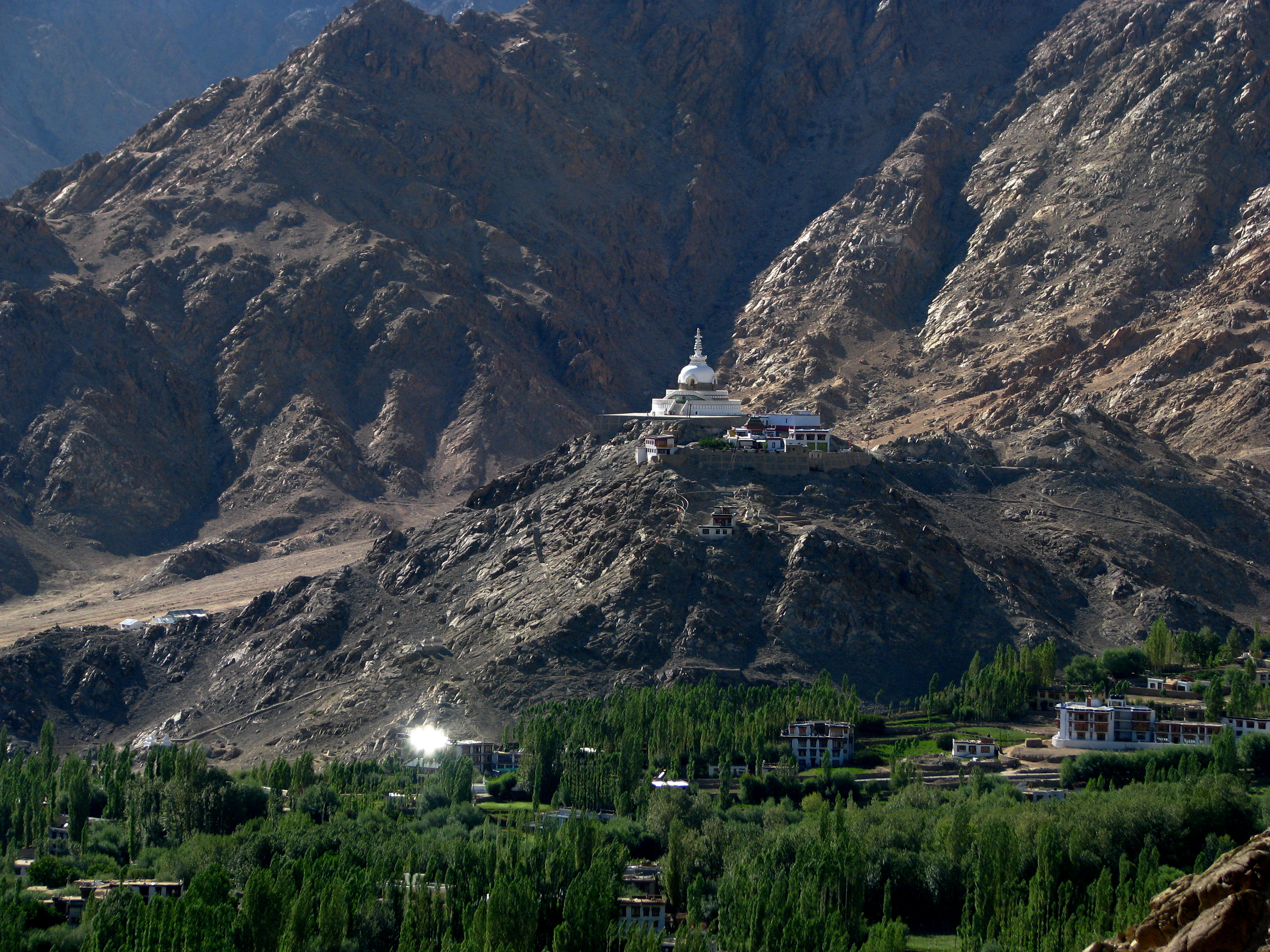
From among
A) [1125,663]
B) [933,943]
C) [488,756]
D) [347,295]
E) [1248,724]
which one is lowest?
[933,943]

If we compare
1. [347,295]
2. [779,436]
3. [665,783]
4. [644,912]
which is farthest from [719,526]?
[347,295]

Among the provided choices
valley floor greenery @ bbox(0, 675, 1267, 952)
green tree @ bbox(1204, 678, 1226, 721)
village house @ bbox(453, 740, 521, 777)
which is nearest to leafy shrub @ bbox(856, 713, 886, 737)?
valley floor greenery @ bbox(0, 675, 1267, 952)

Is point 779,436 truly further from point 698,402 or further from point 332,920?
point 332,920

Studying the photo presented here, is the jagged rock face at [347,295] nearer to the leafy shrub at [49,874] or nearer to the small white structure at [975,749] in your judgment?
the small white structure at [975,749]

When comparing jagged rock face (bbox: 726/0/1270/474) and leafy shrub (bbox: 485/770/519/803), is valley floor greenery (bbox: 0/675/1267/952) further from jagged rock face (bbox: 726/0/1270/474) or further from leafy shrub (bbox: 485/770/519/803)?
jagged rock face (bbox: 726/0/1270/474)

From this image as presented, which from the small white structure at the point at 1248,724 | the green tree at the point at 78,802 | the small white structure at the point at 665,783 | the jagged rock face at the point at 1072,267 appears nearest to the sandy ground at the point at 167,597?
the green tree at the point at 78,802

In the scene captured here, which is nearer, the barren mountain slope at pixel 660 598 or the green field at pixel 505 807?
the green field at pixel 505 807
